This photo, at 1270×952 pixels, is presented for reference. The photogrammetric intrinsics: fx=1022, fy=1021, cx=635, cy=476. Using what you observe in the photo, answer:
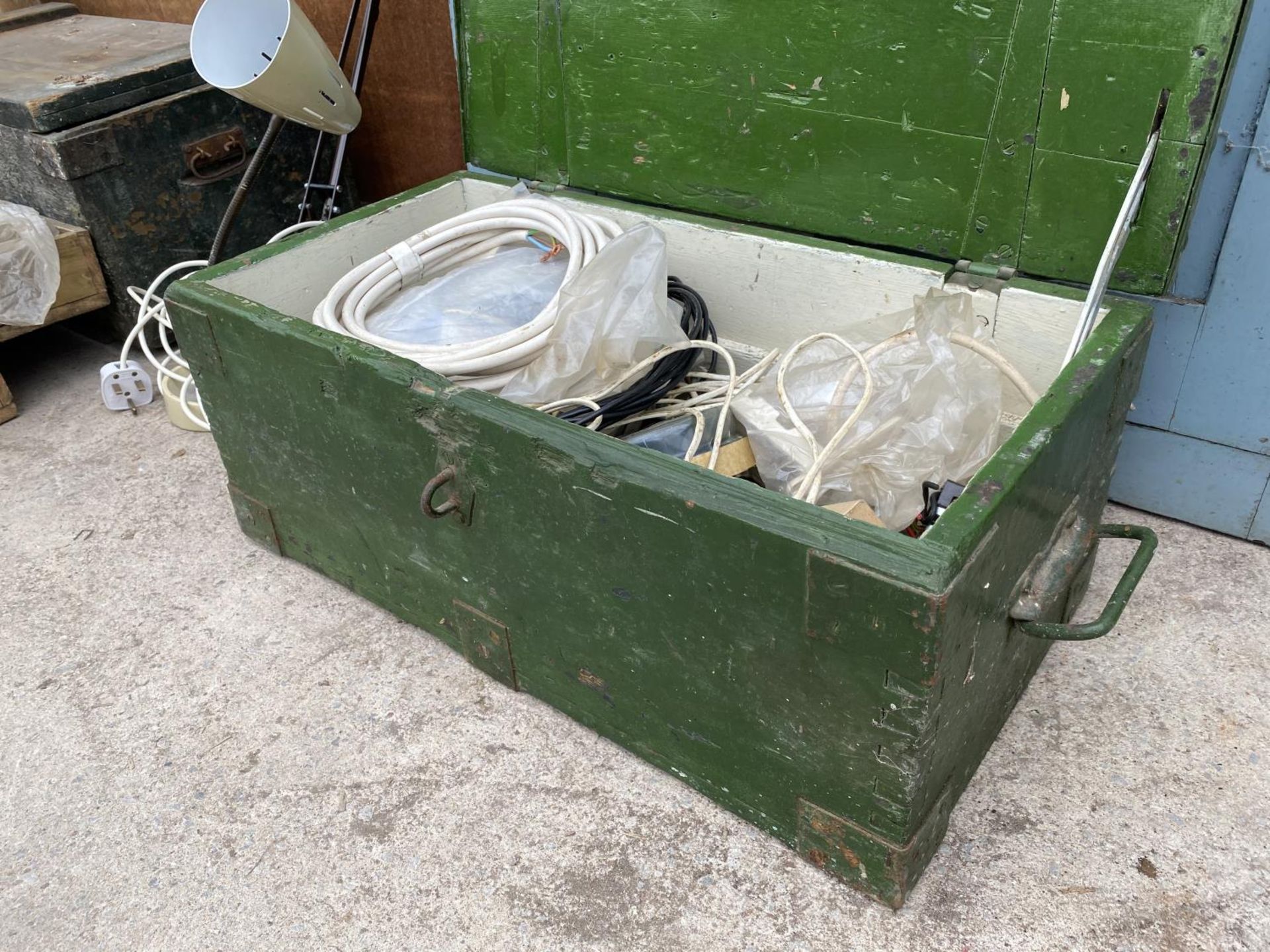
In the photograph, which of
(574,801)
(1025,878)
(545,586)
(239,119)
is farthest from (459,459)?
(239,119)

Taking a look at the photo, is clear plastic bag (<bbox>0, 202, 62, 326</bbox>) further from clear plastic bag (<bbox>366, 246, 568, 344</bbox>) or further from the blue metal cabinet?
the blue metal cabinet

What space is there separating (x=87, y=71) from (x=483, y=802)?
7.35 ft

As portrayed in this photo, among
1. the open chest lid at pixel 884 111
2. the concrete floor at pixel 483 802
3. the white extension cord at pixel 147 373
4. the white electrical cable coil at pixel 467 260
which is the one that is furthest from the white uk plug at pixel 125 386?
the open chest lid at pixel 884 111

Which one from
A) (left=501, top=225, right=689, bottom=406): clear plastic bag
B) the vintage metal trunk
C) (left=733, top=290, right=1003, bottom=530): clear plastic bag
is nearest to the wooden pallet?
the vintage metal trunk

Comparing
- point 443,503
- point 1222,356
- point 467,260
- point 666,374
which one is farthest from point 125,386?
point 1222,356

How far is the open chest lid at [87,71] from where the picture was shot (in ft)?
8.19

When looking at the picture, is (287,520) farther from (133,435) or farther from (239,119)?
(239,119)

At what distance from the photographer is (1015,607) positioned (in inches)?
53.4

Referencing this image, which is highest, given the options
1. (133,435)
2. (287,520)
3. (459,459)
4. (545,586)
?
(459,459)

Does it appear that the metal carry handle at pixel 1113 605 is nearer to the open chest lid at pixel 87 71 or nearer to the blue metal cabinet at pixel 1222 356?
the blue metal cabinet at pixel 1222 356

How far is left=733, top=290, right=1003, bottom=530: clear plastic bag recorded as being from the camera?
155 cm

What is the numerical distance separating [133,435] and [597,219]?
1440 millimetres

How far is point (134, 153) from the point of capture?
2.59 metres

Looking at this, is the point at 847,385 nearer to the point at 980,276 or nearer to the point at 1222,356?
the point at 980,276
